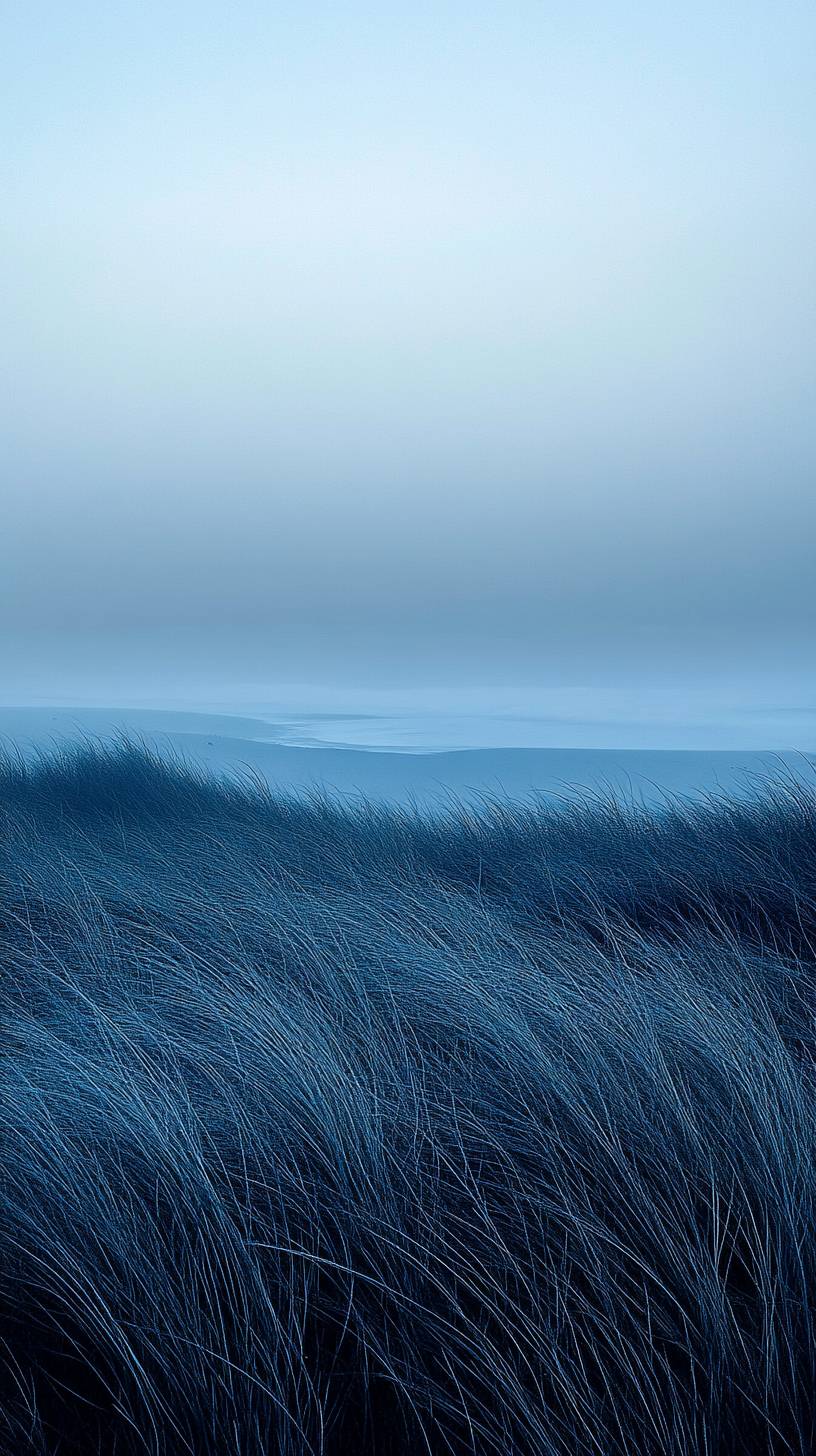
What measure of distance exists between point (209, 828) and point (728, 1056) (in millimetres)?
4857

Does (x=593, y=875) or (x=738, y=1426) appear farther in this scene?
(x=593, y=875)

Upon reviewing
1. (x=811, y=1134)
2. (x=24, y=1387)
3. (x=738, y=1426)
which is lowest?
(x=24, y=1387)

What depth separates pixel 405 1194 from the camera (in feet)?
6.18

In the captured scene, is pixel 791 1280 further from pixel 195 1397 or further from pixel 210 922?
pixel 210 922

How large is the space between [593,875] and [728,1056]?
251 cm

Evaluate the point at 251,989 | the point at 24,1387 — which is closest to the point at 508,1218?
the point at 24,1387

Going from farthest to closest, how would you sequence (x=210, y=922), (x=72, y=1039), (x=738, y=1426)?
(x=210, y=922), (x=72, y=1039), (x=738, y=1426)

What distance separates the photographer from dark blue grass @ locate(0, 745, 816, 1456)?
142cm

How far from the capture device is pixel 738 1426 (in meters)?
1.36

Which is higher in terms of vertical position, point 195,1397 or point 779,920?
point 779,920

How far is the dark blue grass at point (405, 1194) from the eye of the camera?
1.42 meters

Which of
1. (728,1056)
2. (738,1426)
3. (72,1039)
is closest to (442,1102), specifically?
(728,1056)

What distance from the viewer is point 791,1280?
1640mm

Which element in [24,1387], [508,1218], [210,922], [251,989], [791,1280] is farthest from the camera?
[210,922]
